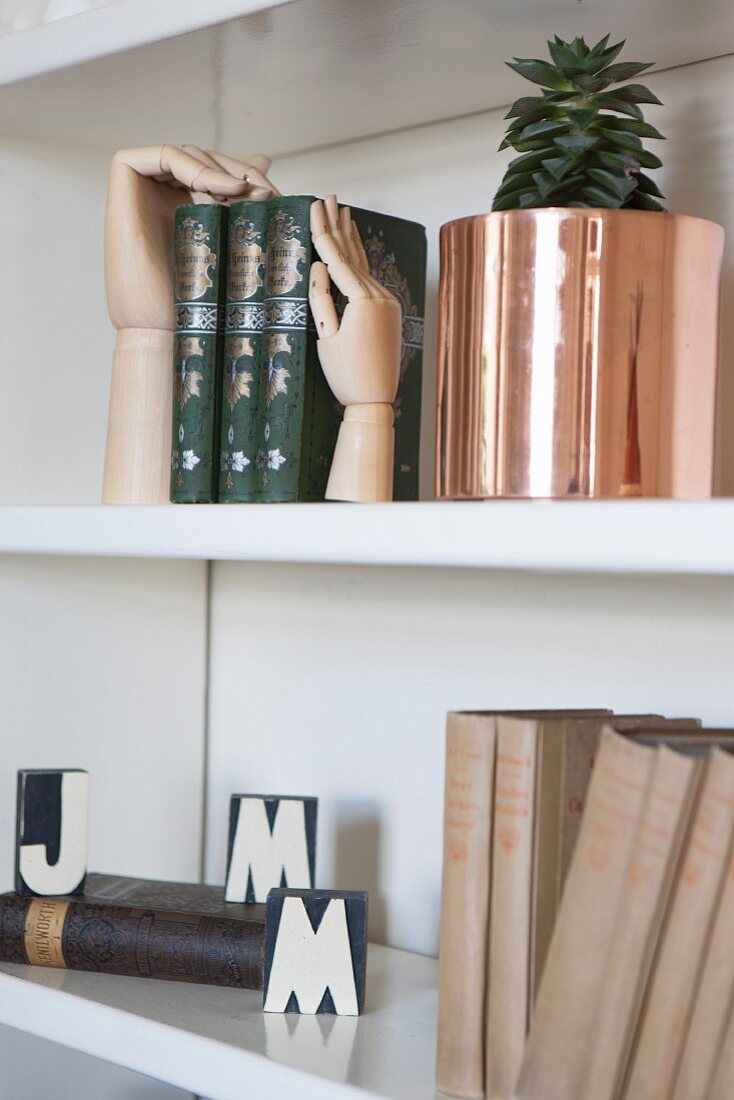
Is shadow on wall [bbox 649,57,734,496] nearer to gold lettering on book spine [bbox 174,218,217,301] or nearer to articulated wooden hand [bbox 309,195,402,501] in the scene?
articulated wooden hand [bbox 309,195,402,501]

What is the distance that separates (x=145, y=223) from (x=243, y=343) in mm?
123

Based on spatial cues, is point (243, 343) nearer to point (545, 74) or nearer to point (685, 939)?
point (545, 74)

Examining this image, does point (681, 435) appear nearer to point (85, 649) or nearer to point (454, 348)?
point (454, 348)

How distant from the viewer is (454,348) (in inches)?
28.4

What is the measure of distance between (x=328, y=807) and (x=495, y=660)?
0.74 ft

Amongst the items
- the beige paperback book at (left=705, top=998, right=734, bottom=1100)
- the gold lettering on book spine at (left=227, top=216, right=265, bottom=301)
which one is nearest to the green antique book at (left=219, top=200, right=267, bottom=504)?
the gold lettering on book spine at (left=227, top=216, right=265, bottom=301)

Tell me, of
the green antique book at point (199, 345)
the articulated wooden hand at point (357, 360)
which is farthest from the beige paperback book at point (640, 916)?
the green antique book at point (199, 345)

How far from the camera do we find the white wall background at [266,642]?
3.35 feet

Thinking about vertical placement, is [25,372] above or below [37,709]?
above

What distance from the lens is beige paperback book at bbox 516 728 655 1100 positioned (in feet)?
2.07

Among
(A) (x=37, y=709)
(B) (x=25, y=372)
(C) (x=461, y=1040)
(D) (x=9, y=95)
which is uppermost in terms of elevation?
(D) (x=9, y=95)

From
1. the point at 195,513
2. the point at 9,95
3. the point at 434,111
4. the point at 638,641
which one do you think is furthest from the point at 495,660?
the point at 9,95

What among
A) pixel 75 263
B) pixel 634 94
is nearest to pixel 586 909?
pixel 634 94

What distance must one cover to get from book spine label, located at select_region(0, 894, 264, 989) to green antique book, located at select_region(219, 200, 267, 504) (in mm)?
303
